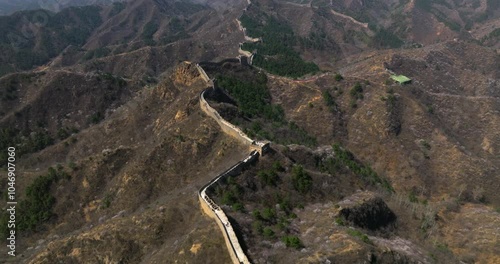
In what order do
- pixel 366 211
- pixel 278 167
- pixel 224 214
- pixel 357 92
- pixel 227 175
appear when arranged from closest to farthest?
pixel 224 214
pixel 227 175
pixel 366 211
pixel 278 167
pixel 357 92

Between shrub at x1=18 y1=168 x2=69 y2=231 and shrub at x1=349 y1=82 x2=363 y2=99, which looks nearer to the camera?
shrub at x1=18 y1=168 x2=69 y2=231

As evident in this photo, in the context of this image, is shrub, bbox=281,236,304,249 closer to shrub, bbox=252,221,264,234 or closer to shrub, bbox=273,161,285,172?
shrub, bbox=252,221,264,234

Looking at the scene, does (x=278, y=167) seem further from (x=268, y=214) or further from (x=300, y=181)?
(x=268, y=214)

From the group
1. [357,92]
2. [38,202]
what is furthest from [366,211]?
[38,202]

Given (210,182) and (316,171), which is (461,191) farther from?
(210,182)

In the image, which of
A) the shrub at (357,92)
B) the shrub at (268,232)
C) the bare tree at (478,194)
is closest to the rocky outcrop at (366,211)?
the shrub at (268,232)

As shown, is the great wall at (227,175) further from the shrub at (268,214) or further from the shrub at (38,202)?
the shrub at (38,202)

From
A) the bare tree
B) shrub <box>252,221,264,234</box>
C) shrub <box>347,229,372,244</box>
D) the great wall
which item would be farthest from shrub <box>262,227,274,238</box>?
the bare tree
